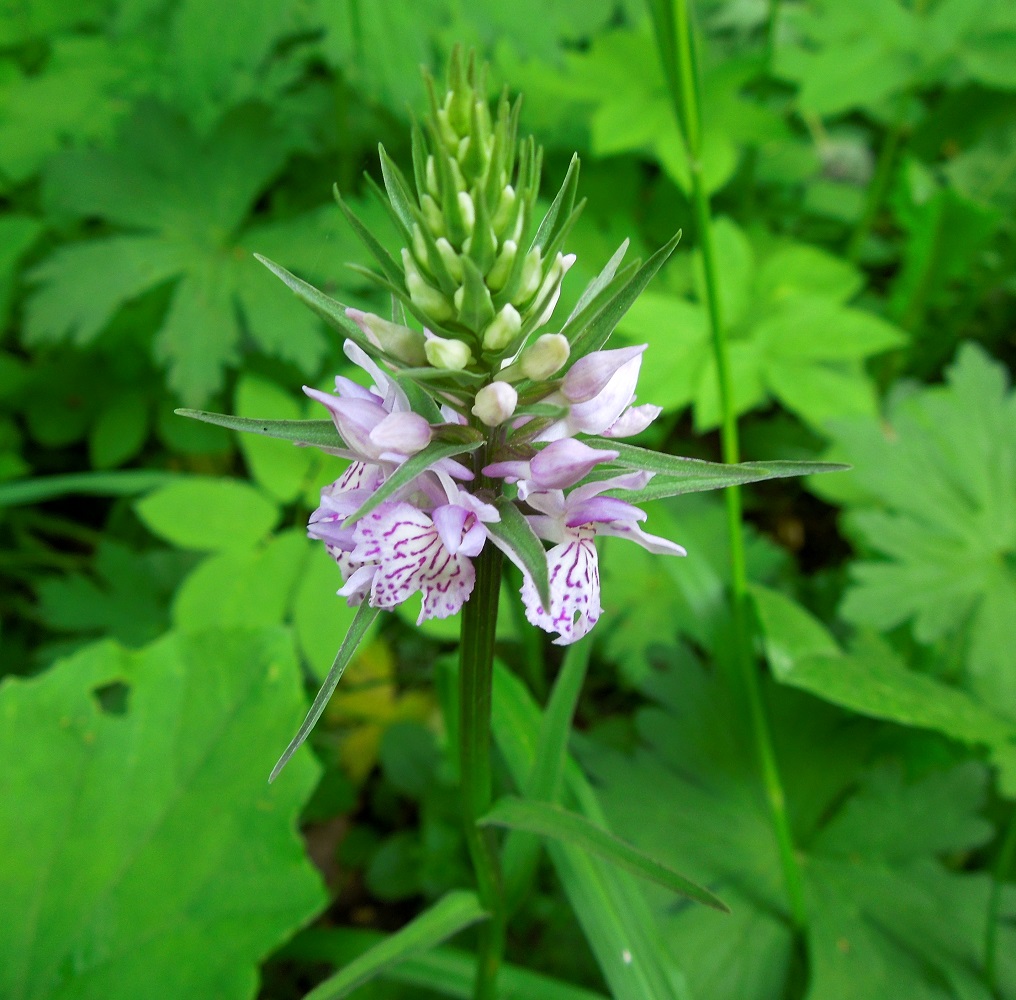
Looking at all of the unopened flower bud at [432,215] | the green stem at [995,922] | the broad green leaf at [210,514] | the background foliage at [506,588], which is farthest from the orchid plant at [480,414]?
the green stem at [995,922]

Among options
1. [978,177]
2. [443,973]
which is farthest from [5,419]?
[978,177]

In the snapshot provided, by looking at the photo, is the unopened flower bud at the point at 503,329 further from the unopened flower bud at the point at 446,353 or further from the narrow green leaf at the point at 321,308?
the narrow green leaf at the point at 321,308

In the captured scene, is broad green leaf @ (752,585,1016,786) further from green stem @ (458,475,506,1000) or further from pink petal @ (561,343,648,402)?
pink petal @ (561,343,648,402)

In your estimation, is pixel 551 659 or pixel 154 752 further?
pixel 551 659

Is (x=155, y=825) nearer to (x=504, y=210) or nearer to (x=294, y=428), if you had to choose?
(x=294, y=428)

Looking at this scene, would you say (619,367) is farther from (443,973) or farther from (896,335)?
(896,335)

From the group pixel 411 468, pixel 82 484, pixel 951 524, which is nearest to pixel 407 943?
pixel 411 468
